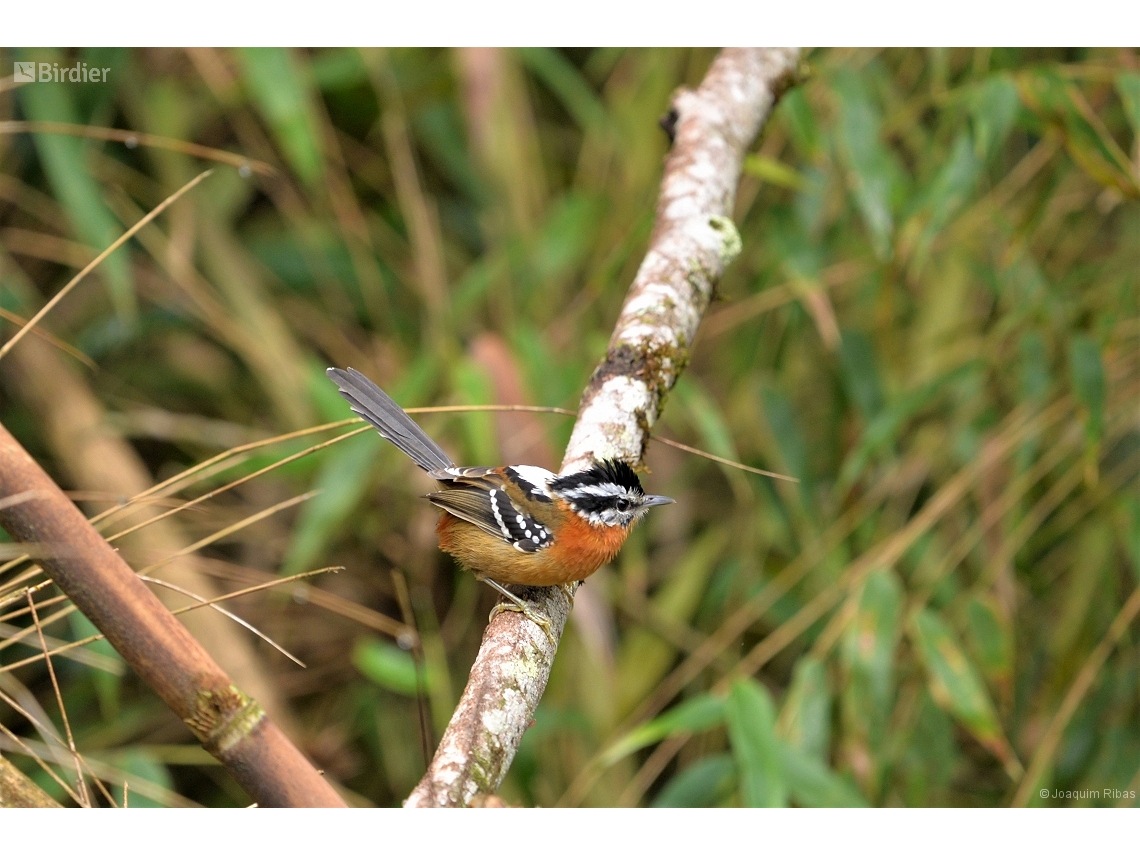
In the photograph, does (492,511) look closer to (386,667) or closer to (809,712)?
(386,667)

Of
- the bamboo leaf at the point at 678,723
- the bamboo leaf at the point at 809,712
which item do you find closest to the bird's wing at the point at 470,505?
the bamboo leaf at the point at 678,723

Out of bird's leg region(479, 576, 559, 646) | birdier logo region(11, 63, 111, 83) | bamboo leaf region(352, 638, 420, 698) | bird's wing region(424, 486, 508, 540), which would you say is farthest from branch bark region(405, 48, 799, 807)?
birdier logo region(11, 63, 111, 83)

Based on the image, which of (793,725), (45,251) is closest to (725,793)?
(793,725)

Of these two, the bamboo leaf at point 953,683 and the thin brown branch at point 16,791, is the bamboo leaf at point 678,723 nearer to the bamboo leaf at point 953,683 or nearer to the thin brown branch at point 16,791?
the bamboo leaf at point 953,683

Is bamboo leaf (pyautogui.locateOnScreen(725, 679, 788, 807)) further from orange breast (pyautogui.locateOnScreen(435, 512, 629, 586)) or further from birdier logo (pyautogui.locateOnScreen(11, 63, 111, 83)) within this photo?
birdier logo (pyautogui.locateOnScreen(11, 63, 111, 83))

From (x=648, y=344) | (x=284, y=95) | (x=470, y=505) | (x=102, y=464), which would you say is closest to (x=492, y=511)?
(x=470, y=505)
